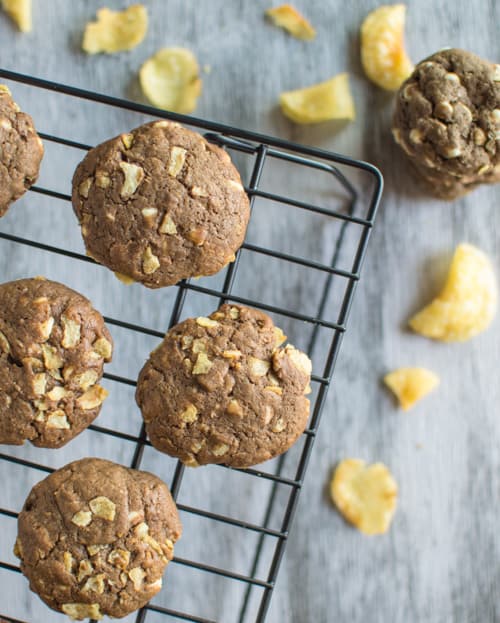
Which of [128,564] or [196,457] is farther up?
[196,457]

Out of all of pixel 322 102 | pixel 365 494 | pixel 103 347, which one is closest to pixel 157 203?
pixel 103 347

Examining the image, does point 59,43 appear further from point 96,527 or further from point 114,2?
point 96,527

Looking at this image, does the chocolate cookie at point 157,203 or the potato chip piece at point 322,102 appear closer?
the chocolate cookie at point 157,203

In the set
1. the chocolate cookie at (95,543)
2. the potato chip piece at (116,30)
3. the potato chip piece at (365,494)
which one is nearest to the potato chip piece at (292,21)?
the potato chip piece at (116,30)

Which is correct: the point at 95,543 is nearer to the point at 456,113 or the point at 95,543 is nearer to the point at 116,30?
the point at 456,113

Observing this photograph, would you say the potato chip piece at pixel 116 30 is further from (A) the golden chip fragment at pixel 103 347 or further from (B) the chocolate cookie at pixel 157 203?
(A) the golden chip fragment at pixel 103 347

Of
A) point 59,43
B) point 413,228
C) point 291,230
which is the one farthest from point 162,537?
point 59,43

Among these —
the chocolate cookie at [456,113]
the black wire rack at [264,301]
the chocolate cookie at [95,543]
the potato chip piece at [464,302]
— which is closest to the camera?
the chocolate cookie at [95,543]

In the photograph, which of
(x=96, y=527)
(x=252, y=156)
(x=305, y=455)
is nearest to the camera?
(x=96, y=527)
